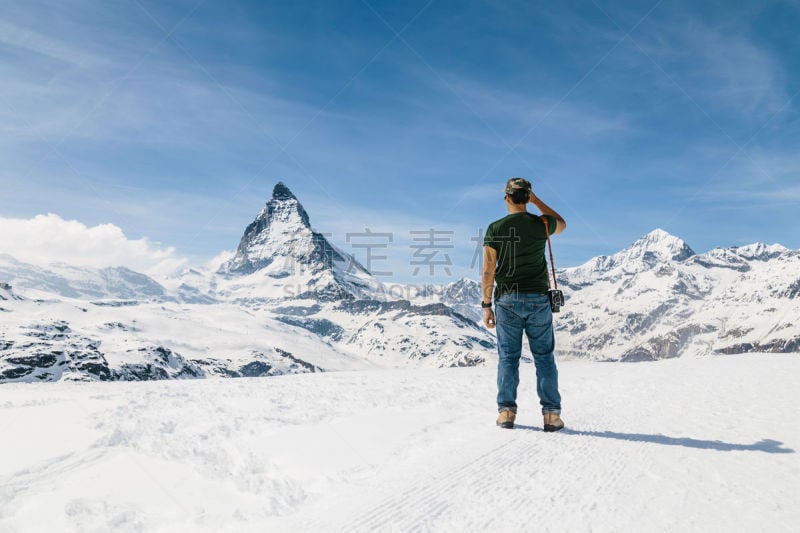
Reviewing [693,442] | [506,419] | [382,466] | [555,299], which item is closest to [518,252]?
[555,299]

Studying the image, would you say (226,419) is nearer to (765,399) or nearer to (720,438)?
(720,438)

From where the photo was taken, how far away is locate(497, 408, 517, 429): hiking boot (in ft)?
18.5

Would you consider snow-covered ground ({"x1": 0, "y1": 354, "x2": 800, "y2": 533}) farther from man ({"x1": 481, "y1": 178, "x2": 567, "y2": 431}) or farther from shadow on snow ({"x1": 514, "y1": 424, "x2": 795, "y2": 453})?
man ({"x1": 481, "y1": 178, "x2": 567, "y2": 431})

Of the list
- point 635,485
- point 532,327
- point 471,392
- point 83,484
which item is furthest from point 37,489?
point 471,392

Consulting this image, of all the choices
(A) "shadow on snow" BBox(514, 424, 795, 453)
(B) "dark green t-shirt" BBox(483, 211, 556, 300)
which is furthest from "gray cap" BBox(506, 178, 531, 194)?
(A) "shadow on snow" BBox(514, 424, 795, 453)

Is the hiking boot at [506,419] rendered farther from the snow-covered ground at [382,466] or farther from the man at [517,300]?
the snow-covered ground at [382,466]

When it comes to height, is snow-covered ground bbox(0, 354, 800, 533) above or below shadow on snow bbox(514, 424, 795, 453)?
below

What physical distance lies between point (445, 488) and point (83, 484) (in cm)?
261

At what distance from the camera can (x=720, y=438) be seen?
16.5 ft

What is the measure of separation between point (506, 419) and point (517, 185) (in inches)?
112

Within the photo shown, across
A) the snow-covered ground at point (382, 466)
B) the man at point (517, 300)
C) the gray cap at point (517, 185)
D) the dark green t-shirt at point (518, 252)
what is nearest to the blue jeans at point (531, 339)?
the man at point (517, 300)

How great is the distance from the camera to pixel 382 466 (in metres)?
4.21

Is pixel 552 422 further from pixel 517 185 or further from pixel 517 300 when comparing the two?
pixel 517 185

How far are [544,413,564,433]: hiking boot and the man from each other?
0.06 ft
